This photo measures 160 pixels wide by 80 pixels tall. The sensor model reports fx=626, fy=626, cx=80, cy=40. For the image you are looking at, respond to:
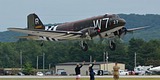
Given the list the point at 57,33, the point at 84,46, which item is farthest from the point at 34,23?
the point at 84,46

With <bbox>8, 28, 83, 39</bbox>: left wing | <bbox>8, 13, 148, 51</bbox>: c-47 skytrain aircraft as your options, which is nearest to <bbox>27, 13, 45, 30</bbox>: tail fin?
<bbox>8, 13, 148, 51</bbox>: c-47 skytrain aircraft

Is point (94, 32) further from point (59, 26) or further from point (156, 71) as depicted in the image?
point (156, 71)

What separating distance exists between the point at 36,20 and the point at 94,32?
1479cm

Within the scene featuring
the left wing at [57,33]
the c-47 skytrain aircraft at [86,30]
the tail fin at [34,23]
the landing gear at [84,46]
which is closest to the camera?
the c-47 skytrain aircraft at [86,30]

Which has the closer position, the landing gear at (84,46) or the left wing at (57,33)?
the landing gear at (84,46)

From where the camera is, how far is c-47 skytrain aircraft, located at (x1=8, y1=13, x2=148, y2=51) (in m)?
77.2

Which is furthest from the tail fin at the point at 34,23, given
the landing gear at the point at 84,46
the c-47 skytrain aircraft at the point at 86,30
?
the landing gear at the point at 84,46

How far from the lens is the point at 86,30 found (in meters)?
79.9

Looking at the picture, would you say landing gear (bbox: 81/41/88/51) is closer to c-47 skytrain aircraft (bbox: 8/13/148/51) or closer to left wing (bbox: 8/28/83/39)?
c-47 skytrain aircraft (bbox: 8/13/148/51)

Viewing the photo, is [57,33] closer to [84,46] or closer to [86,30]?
[86,30]

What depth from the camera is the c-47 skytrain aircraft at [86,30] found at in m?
77.2

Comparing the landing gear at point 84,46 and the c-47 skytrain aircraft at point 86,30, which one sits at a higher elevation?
the c-47 skytrain aircraft at point 86,30

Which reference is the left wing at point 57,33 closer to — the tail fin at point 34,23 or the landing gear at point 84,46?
the landing gear at point 84,46

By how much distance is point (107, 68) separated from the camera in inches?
6919
